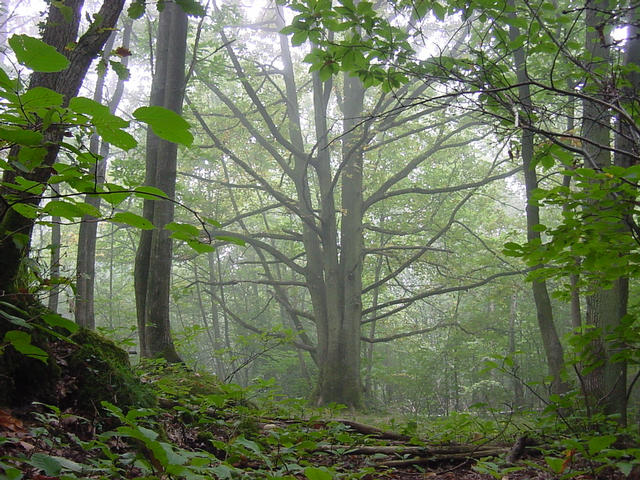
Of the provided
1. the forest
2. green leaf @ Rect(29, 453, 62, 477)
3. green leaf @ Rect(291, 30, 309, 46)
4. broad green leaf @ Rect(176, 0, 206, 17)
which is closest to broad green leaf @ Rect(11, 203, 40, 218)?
the forest

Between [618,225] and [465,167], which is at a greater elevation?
[465,167]

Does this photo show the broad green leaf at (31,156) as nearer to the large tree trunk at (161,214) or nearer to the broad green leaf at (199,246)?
the broad green leaf at (199,246)

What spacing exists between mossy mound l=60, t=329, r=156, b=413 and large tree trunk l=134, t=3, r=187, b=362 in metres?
1.68

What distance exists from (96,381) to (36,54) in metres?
1.97

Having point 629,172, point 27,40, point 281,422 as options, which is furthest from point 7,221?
point 629,172

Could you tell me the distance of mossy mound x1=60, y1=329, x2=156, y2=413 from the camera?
2.24 metres

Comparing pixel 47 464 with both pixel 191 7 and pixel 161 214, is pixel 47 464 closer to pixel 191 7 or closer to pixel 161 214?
pixel 191 7

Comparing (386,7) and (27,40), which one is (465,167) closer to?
(386,7)

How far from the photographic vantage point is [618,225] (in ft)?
7.05

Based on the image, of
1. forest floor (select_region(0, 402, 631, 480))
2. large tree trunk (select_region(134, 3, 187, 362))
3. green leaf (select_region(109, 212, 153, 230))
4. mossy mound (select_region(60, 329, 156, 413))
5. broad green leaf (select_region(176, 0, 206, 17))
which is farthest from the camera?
large tree trunk (select_region(134, 3, 187, 362))

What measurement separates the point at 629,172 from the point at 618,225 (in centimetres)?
51

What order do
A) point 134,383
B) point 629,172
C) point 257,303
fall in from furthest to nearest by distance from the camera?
1. point 257,303
2. point 134,383
3. point 629,172

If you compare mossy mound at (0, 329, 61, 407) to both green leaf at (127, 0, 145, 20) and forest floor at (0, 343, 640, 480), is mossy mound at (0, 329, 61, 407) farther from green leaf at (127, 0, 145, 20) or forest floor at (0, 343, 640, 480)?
green leaf at (127, 0, 145, 20)

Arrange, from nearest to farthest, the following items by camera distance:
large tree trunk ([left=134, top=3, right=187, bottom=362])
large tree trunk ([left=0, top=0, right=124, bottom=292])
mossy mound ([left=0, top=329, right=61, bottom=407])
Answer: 1. mossy mound ([left=0, top=329, right=61, bottom=407])
2. large tree trunk ([left=0, top=0, right=124, bottom=292])
3. large tree trunk ([left=134, top=3, right=187, bottom=362])
